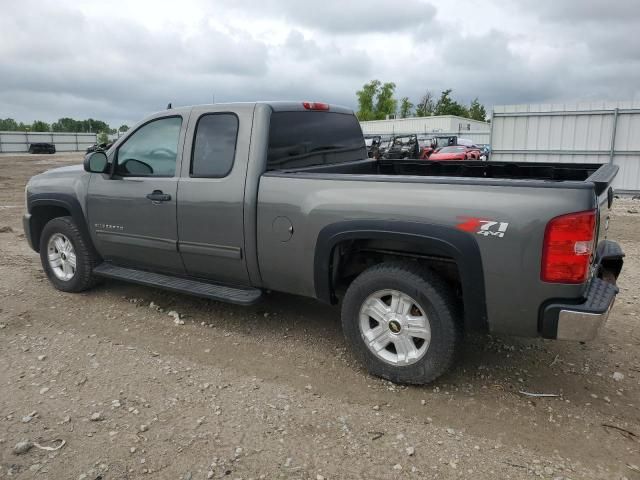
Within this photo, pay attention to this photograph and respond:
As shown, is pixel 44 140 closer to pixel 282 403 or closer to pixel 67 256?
pixel 67 256

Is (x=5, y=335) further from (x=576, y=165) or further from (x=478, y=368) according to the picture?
(x=576, y=165)

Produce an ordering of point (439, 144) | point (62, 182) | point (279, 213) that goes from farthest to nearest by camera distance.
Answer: point (439, 144), point (62, 182), point (279, 213)

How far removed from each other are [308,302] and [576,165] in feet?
8.83

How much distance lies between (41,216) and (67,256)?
60 cm

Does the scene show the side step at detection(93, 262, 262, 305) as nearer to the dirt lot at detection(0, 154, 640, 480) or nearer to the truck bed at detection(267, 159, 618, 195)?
the dirt lot at detection(0, 154, 640, 480)

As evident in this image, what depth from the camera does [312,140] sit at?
459cm

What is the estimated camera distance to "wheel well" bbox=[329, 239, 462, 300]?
3500mm

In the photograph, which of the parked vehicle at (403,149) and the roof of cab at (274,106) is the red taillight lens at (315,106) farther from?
the parked vehicle at (403,149)

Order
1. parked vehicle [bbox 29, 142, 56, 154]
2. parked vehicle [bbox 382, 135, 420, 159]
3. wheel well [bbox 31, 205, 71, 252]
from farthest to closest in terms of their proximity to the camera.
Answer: parked vehicle [bbox 29, 142, 56, 154] < parked vehicle [bbox 382, 135, 420, 159] < wheel well [bbox 31, 205, 71, 252]

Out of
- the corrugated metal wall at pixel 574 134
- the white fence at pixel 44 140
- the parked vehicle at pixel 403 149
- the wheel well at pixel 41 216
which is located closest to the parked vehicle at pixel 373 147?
the parked vehicle at pixel 403 149

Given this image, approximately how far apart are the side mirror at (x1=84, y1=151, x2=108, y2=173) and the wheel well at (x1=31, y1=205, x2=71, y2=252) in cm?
99

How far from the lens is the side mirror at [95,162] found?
4.69 metres

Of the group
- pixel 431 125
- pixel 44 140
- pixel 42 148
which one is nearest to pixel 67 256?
pixel 431 125

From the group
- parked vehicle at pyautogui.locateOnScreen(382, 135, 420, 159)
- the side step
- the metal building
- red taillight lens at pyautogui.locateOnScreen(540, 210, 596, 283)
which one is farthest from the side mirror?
the metal building
